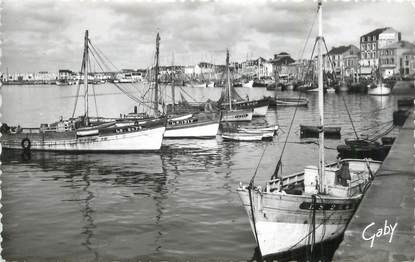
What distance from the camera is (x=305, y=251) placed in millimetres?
16594

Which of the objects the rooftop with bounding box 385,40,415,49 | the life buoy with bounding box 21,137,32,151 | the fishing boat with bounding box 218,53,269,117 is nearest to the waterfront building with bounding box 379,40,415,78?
the rooftop with bounding box 385,40,415,49

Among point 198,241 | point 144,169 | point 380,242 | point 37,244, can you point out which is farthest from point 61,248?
point 144,169

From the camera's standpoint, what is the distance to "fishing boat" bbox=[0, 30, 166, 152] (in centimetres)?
4116

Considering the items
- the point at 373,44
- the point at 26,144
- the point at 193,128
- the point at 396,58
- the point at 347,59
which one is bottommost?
the point at 26,144

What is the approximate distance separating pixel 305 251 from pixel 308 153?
24092 mm

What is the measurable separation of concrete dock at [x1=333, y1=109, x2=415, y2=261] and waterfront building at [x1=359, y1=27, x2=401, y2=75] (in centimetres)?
13551

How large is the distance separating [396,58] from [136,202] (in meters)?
130

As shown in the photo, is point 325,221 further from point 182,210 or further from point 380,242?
point 182,210

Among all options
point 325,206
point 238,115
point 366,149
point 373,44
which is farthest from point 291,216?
point 373,44

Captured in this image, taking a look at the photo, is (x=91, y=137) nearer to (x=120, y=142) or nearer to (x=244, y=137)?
(x=120, y=142)

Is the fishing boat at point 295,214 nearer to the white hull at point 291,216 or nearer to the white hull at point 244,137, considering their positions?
the white hull at point 291,216

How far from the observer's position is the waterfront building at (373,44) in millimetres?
143625

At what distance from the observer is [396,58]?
136750 mm

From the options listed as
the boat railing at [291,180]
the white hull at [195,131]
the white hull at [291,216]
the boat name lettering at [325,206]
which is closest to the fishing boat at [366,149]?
the boat railing at [291,180]
